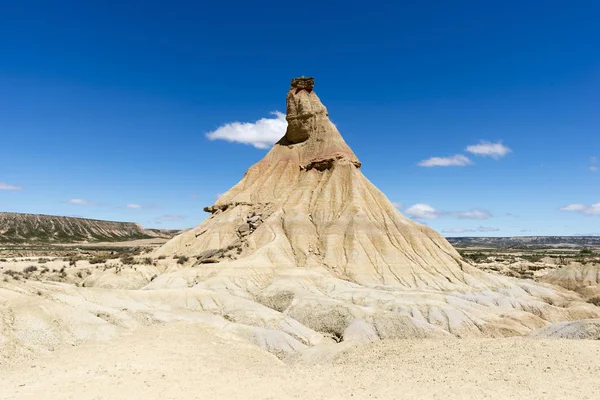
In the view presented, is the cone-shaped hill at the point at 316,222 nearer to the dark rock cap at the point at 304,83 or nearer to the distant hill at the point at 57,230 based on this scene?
the dark rock cap at the point at 304,83

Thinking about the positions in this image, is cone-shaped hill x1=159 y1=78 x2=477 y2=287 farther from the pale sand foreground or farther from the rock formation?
the pale sand foreground

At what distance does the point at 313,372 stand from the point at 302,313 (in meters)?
14.6

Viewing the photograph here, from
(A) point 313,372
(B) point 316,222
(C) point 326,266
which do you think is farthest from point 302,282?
(A) point 313,372

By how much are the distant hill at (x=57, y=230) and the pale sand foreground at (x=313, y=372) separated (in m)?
134

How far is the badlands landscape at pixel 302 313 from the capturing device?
15.8m

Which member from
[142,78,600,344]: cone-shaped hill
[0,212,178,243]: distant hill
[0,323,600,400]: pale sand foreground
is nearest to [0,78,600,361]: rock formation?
[142,78,600,344]: cone-shaped hill

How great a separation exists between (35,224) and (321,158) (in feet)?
434

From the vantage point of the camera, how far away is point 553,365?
1658 cm

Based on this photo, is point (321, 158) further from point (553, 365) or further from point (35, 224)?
point (35, 224)

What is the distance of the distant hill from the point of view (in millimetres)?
134625

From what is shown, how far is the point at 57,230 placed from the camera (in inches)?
5896

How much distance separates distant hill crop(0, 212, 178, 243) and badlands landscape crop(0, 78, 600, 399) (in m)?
94.3

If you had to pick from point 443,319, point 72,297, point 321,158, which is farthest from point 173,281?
point 321,158

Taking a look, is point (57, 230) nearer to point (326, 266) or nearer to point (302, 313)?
point (326, 266)
